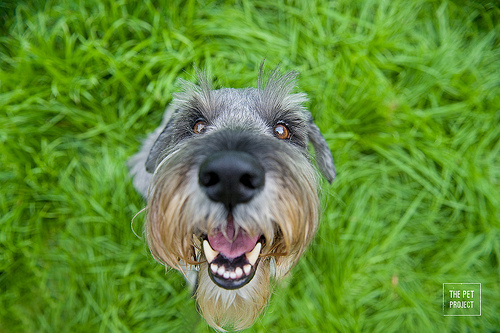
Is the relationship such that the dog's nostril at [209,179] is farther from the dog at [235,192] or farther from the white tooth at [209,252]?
the white tooth at [209,252]

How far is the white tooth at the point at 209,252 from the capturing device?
2.05 metres

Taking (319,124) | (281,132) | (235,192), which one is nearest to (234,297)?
(235,192)

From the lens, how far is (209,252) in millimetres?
2057

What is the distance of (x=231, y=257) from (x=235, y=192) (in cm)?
59

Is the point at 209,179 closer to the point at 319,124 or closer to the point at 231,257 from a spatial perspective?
the point at 231,257

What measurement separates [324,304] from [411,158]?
184 cm

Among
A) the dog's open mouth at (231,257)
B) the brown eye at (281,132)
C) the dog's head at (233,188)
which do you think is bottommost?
the dog's open mouth at (231,257)

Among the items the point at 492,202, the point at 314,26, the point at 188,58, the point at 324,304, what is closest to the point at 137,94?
the point at 188,58

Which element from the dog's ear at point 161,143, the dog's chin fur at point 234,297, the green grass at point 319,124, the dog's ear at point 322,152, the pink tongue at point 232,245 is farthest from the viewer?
the green grass at point 319,124

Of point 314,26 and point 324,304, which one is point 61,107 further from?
point 324,304

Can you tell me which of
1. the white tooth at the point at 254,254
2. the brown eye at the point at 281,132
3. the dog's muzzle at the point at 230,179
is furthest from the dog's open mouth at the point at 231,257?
the brown eye at the point at 281,132

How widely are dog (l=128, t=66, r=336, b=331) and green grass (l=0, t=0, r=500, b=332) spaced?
1127 mm

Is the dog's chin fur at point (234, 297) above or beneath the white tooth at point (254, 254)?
beneath

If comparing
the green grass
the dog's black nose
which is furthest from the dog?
the green grass
